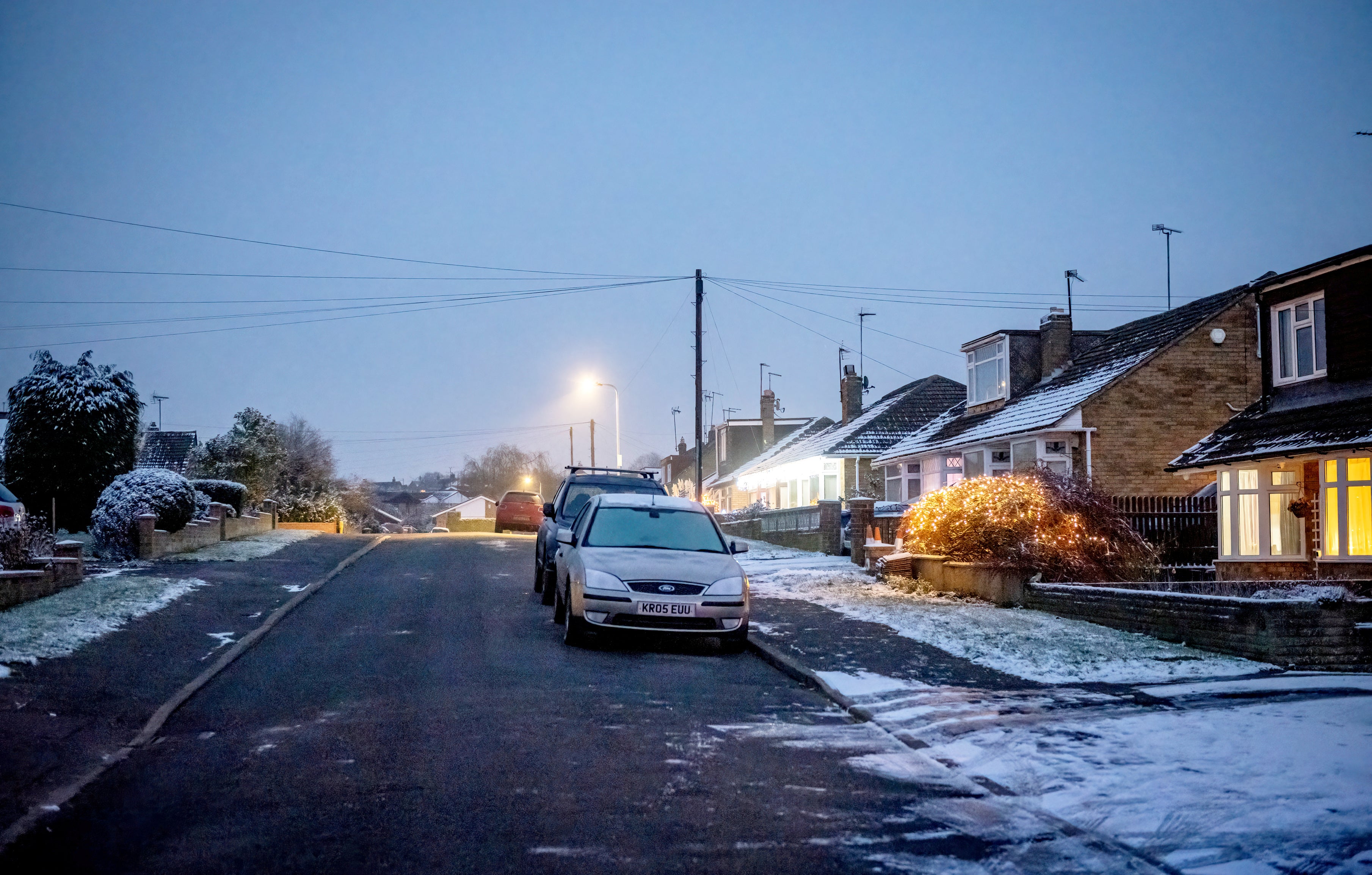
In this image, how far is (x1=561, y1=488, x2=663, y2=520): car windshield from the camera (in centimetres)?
1616

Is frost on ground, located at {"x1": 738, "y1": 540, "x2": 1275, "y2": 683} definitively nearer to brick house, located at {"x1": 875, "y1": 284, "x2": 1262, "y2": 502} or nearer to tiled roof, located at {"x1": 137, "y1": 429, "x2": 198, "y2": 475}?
brick house, located at {"x1": 875, "y1": 284, "x2": 1262, "y2": 502}

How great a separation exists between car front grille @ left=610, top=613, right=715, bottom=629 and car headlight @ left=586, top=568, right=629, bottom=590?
10.8 inches

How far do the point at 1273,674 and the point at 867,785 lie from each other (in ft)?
18.0

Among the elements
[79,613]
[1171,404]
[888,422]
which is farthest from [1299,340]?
[888,422]

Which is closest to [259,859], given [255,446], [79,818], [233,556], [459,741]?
[79,818]

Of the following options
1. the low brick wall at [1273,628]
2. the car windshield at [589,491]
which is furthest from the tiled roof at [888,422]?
the low brick wall at [1273,628]

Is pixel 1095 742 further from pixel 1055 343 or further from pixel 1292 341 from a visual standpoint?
pixel 1055 343

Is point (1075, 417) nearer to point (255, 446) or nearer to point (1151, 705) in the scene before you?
point (1151, 705)

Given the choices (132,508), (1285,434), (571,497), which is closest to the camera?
(571,497)

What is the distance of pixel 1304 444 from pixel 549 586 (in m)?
11.7

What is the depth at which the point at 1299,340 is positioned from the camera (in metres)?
19.7

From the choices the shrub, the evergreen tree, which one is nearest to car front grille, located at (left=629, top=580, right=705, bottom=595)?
the evergreen tree

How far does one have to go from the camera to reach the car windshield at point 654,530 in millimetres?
12672

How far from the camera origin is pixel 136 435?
2528 cm
